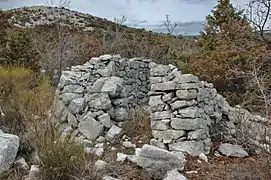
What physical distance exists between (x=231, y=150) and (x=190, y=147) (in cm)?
68

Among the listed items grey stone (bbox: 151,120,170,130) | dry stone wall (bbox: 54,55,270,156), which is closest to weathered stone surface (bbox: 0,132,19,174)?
dry stone wall (bbox: 54,55,270,156)

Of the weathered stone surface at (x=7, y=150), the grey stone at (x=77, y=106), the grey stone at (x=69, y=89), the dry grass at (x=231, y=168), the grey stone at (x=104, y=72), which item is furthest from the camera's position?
the grey stone at (x=104, y=72)

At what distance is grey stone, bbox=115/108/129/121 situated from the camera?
8.01 meters

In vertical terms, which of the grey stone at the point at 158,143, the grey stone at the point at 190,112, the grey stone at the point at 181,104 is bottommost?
the grey stone at the point at 158,143

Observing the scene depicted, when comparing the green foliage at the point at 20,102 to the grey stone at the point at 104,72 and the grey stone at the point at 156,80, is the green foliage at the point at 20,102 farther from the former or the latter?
the grey stone at the point at 156,80

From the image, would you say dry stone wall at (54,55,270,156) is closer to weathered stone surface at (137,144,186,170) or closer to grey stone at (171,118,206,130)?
grey stone at (171,118,206,130)

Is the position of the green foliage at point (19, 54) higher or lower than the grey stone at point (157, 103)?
higher

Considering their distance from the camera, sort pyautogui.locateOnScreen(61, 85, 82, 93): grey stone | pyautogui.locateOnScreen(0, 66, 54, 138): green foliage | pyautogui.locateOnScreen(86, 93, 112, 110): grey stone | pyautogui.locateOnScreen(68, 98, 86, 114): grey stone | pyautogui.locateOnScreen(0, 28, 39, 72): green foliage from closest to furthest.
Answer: pyautogui.locateOnScreen(0, 66, 54, 138): green foliage, pyautogui.locateOnScreen(86, 93, 112, 110): grey stone, pyautogui.locateOnScreen(68, 98, 86, 114): grey stone, pyautogui.locateOnScreen(61, 85, 82, 93): grey stone, pyautogui.locateOnScreen(0, 28, 39, 72): green foliage

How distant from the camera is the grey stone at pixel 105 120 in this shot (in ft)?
25.0

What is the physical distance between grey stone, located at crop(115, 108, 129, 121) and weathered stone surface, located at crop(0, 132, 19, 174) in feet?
9.05

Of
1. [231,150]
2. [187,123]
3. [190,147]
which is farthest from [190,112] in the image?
[231,150]

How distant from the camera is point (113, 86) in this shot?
8.09 metres

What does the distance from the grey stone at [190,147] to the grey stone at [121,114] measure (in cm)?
161

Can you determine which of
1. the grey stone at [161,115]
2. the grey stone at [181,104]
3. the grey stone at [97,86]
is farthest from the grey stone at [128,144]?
the grey stone at [97,86]
